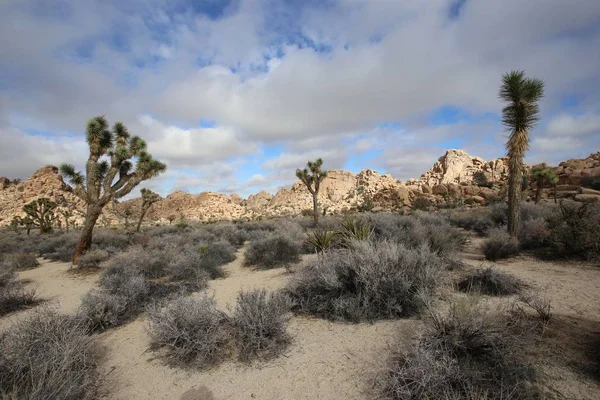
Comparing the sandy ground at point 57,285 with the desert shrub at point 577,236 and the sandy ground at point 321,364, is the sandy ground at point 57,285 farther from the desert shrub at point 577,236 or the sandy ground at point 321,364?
the desert shrub at point 577,236

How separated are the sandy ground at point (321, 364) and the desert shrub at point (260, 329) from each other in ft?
0.58

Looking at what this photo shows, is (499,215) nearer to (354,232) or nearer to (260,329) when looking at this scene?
(354,232)

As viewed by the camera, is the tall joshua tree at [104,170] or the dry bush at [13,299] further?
the tall joshua tree at [104,170]

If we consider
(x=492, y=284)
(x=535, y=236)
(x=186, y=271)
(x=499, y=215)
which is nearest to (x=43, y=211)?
(x=186, y=271)

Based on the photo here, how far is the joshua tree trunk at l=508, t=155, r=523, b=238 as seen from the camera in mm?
10958

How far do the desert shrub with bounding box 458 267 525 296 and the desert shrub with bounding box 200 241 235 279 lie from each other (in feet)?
23.9

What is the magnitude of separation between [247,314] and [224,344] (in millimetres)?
568

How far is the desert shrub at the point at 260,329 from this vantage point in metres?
4.19

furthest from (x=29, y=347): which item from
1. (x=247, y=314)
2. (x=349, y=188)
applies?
(x=349, y=188)

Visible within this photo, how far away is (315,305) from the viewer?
5.44 metres

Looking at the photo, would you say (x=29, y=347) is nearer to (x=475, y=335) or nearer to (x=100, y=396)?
(x=100, y=396)

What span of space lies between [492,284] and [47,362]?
24.1 feet

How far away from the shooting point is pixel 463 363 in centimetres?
304

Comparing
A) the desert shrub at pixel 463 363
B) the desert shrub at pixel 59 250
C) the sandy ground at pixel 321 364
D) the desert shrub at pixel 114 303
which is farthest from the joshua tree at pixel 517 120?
the desert shrub at pixel 59 250
